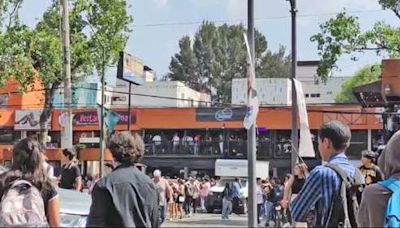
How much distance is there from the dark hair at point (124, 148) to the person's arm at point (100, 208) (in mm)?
289

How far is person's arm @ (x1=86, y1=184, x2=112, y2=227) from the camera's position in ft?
16.0

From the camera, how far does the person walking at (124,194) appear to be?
4895mm

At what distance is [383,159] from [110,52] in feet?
103

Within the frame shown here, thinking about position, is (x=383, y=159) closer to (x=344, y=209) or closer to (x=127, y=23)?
(x=344, y=209)

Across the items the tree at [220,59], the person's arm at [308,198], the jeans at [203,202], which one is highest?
the tree at [220,59]

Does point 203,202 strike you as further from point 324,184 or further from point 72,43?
point 324,184

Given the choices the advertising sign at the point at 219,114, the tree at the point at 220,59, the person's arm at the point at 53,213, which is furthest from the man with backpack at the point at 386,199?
the tree at the point at 220,59

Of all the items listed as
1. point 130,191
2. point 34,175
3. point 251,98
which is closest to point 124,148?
point 130,191

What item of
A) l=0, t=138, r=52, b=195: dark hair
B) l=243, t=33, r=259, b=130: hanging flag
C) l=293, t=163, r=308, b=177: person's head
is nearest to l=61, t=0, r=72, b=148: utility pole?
l=243, t=33, r=259, b=130: hanging flag

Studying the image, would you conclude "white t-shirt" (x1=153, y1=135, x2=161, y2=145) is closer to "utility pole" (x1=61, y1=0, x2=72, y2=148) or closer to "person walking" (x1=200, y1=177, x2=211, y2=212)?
"person walking" (x1=200, y1=177, x2=211, y2=212)

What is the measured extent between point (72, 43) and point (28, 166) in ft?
97.4

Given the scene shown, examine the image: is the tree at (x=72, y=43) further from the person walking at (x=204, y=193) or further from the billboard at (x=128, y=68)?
the person walking at (x=204, y=193)

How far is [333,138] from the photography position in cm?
494

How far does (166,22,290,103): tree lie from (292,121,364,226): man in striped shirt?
87.3m
